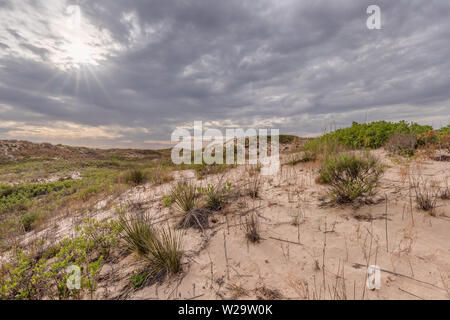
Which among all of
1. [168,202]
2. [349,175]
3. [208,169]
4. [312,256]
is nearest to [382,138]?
[349,175]

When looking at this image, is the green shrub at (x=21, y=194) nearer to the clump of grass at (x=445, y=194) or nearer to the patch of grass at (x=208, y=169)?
the patch of grass at (x=208, y=169)

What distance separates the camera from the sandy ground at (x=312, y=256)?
2.04 metres

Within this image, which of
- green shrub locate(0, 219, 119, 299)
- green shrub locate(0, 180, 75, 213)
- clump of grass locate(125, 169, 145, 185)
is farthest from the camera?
green shrub locate(0, 180, 75, 213)

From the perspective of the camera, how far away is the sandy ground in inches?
80.2

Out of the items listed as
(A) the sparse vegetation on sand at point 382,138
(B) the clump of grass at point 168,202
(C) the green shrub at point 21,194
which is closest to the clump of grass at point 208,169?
(B) the clump of grass at point 168,202

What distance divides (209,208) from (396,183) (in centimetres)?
431

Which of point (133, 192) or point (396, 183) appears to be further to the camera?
point (133, 192)

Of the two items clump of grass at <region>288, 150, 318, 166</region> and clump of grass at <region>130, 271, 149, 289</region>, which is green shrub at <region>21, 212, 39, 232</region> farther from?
clump of grass at <region>288, 150, 318, 166</region>

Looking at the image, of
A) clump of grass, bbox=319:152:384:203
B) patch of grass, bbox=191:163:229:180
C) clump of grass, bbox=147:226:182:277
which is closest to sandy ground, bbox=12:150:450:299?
clump of grass, bbox=147:226:182:277

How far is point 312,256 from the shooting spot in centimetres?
253

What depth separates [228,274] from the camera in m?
2.42
